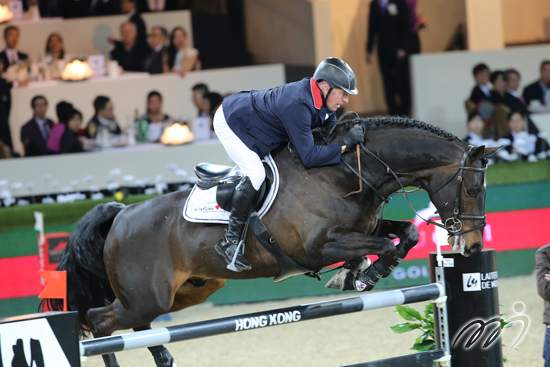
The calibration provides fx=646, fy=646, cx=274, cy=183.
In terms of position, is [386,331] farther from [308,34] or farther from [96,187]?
[308,34]

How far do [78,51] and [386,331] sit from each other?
6301 mm

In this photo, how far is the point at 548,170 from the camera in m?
7.46

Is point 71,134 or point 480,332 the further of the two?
point 71,134

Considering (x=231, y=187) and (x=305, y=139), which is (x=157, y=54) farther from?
(x=305, y=139)

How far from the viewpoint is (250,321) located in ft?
9.56

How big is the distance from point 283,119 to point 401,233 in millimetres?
909

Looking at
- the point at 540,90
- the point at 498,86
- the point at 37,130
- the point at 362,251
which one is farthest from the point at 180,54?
the point at 362,251

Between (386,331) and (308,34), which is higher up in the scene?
(308,34)

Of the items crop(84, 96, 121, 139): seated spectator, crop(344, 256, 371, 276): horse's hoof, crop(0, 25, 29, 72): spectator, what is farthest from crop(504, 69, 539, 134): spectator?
crop(0, 25, 29, 72): spectator

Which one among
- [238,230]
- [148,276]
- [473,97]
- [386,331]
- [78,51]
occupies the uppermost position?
[78,51]

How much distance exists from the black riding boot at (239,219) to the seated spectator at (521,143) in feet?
16.5

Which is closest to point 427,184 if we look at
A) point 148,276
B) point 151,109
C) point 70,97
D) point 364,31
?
point 148,276

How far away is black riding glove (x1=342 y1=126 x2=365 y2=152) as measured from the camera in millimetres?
3332

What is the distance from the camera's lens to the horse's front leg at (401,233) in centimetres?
344
